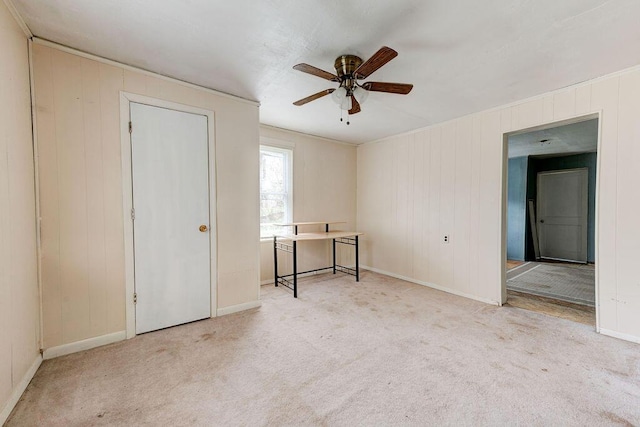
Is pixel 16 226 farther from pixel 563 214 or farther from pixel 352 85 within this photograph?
pixel 563 214

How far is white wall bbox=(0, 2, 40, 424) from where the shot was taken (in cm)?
159

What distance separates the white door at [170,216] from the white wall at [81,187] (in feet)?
0.50

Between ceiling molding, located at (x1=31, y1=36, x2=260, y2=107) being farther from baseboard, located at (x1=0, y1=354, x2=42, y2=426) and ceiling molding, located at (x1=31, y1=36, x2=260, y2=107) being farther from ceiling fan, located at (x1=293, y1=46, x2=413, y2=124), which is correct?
baseboard, located at (x1=0, y1=354, x2=42, y2=426)

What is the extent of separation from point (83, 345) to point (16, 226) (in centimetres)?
116

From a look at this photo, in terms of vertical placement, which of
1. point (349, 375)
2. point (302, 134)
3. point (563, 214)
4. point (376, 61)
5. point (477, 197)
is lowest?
point (349, 375)

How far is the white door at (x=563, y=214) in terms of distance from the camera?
6004 mm

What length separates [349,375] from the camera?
1.96 metres

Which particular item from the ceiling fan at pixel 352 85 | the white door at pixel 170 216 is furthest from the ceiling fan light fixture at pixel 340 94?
the white door at pixel 170 216

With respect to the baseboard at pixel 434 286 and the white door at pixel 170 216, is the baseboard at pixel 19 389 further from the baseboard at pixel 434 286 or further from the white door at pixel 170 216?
the baseboard at pixel 434 286

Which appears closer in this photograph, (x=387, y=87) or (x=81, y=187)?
(x=387, y=87)

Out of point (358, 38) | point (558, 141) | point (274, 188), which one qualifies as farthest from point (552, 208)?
point (358, 38)

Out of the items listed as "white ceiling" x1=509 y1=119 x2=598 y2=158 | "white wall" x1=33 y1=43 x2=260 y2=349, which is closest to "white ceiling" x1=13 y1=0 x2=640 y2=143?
"white wall" x1=33 y1=43 x2=260 y2=349

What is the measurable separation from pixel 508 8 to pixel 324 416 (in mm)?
2744

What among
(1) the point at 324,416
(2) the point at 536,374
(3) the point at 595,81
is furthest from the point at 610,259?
(1) the point at 324,416
